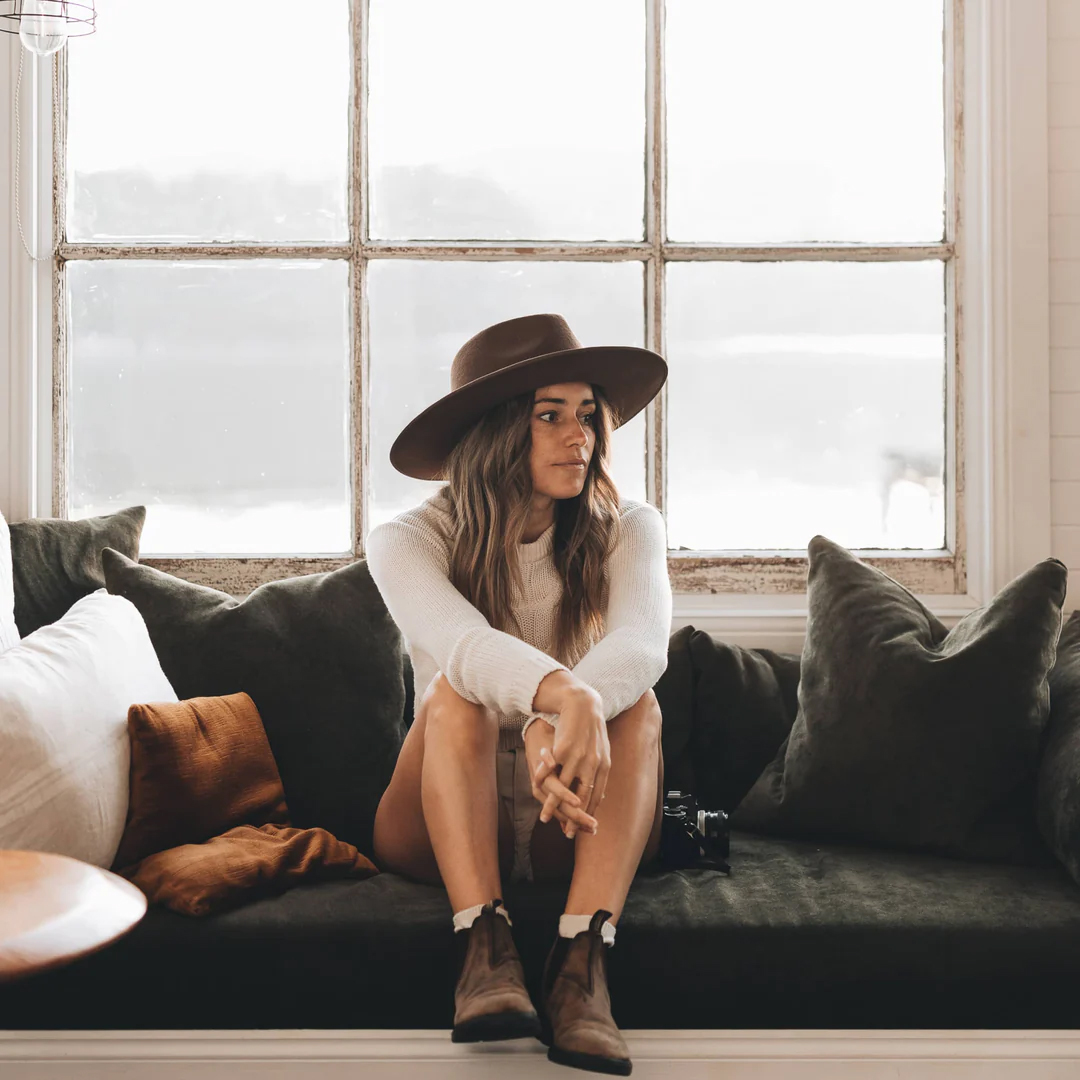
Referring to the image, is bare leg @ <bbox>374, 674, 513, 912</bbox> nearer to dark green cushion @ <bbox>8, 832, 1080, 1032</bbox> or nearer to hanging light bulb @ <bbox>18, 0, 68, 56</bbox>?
dark green cushion @ <bbox>8, 832, 1080, 1032</bbox>

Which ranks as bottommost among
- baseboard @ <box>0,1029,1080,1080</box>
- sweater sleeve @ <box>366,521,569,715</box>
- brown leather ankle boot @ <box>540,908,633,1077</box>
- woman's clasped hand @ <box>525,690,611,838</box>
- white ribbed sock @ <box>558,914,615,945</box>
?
baseboard @ <box>0,1029,1080,1080</box>

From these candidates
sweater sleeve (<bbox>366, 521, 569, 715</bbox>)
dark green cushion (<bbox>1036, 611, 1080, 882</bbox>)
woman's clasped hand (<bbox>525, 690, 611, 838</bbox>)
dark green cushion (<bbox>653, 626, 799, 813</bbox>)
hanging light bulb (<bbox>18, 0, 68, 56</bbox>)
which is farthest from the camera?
dark green cushion (<bbox>653, 626, 799, 813</bbox>)

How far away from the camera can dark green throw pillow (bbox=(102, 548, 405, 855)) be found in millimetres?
2047

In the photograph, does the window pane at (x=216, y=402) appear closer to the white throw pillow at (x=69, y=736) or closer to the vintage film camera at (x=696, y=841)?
the white throw pillow at (x=69, y=736)

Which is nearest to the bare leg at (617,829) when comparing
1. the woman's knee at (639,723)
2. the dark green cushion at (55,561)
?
the woman's knee at (639,723)

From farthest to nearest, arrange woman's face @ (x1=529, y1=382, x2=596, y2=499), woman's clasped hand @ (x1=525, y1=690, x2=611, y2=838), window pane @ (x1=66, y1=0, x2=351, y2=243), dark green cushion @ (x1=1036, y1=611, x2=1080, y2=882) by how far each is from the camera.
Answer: window pane @ (x1=66, y1=0, x2=351, y2=243), woman's face @ (x1=529, y1=382, x2=596, y2=499), dark green cushion @ (x1=1036, y1=611, x2=1080, y2=882), woman's clasped hand @ (x1=525, y1=690, x2=611, y2=838)

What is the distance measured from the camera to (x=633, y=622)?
6.02 feet

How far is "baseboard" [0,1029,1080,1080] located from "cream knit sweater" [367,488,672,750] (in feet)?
1.53

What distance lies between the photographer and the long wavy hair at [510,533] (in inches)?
76.9

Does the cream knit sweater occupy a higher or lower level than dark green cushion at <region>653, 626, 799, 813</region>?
higher

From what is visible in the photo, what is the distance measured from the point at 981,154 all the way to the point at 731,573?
3.84ft

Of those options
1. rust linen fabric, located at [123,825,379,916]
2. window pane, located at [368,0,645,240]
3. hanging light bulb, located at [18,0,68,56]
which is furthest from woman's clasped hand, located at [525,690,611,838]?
hanging light bulb, located at [18,0,68,56]

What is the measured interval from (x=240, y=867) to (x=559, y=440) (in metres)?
0.91

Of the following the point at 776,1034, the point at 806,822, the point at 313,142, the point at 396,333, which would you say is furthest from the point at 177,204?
the point at 776,1034
